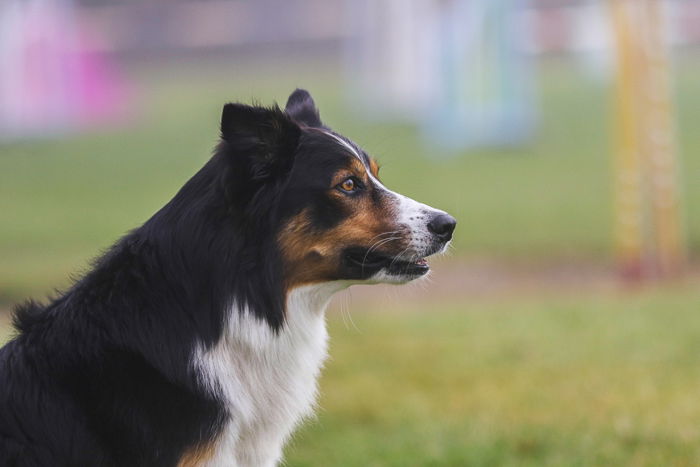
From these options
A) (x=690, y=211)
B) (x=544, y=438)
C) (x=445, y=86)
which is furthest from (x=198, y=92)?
(x=544, y=438)

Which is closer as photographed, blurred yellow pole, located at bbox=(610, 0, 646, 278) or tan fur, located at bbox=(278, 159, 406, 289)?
tan fur, located at bbox=(278, 159, 406, 289)

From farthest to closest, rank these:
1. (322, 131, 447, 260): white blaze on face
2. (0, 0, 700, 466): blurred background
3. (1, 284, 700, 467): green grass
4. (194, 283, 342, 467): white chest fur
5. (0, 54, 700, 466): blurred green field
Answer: (0, 0, 700, 466): blurred background → (0, 54, 700, 466): blurred green field → (1, 284, 700, 467): green grass → (322, 131, 447, 260): white blaze on face → (194, 283, 342, 467): white chest fur

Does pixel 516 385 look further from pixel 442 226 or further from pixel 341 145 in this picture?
pixel 341 145

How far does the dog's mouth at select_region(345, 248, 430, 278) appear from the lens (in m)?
4.12

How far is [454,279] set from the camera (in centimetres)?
1152

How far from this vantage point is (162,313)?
3900 mm

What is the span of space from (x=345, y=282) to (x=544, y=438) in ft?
7.80

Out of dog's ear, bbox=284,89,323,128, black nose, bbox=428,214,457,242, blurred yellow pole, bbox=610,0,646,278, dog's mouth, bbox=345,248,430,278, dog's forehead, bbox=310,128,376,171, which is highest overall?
dog's ear, bbox=284,89,323,128

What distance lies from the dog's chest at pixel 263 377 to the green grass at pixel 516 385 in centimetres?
178

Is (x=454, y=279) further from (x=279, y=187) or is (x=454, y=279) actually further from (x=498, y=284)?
(x=279, y=187)

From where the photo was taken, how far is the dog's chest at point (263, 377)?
3871 millimetres

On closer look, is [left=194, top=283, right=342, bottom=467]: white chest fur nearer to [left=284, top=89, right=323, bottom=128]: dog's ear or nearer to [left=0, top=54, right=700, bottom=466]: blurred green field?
[left=284, top=89, right=323, bottom=128]: dog's ear

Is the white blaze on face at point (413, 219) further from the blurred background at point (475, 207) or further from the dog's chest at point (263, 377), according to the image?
the blurred background at point (475, 207)

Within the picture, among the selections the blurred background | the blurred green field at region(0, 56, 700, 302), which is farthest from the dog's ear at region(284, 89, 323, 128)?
the blurred green field at region(0, 56, 700, 302)
